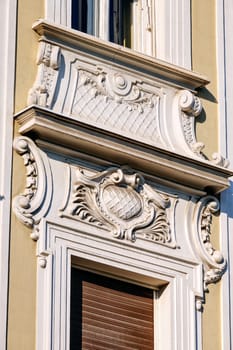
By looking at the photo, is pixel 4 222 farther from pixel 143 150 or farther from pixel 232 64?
pixel 232 64

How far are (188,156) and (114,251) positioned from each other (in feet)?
3.85

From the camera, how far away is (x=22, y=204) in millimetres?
17484

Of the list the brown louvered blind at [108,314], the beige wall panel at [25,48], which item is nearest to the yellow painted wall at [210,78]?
the brown louvered blind at [108,314]

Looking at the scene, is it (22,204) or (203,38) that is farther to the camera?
(203,38)

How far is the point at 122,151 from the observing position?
59.5 ft

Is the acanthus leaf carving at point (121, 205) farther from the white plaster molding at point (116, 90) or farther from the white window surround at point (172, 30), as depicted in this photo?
the white window surround at point (172, 30)

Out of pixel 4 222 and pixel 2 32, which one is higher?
pixel 2 32

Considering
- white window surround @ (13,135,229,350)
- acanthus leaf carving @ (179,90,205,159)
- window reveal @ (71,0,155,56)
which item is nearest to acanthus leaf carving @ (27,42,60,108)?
white window surround @ (13,135,229,350)

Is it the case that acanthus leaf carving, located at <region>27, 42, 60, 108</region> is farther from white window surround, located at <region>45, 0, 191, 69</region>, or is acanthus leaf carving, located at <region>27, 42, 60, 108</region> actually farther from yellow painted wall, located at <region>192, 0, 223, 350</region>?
yellow painted wall, located at <region>192, 0, 223, 350</region>

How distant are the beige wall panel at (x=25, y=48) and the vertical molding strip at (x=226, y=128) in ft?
6.37

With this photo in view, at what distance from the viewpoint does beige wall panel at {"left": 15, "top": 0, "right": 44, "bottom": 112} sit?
58.7 feet

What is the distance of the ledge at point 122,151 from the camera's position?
58.1 ft

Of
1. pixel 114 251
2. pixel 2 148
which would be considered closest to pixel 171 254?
pixel 114 251

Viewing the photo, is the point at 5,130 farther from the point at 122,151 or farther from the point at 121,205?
the point at 121,205
